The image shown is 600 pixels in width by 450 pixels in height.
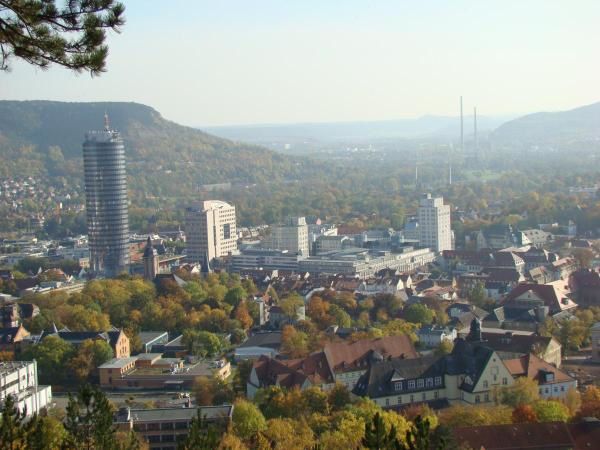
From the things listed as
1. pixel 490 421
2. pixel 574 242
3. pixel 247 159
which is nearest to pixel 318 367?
pixel 490 421

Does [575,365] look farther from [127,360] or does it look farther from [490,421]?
[127,360]

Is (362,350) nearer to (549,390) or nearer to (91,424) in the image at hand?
(549,390)

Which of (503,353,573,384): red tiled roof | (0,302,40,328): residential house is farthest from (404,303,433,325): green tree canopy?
(0,302,40,328): residential house

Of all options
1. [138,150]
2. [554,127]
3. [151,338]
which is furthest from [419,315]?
[554,127]

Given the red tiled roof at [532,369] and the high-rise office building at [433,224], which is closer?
the red tiled roof at [532,369]

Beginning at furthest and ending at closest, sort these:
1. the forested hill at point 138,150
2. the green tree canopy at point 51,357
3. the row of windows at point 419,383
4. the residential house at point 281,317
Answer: the forested hill at point 138,150 → the residential house at point 281,317 → the green tree canopy at point 51,357 → the row of windows at point 419,383

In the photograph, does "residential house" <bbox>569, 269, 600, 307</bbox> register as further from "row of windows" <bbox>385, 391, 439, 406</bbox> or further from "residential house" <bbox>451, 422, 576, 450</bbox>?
"residential house" <bbox>451, 422, 576, 450</bbox>

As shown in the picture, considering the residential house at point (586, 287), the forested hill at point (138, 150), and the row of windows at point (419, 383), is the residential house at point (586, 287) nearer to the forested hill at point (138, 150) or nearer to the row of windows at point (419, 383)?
the row of windows at point (419, 383)

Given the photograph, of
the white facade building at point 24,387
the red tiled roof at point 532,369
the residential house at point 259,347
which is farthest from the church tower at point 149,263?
the red tiled roof at point 532,369
